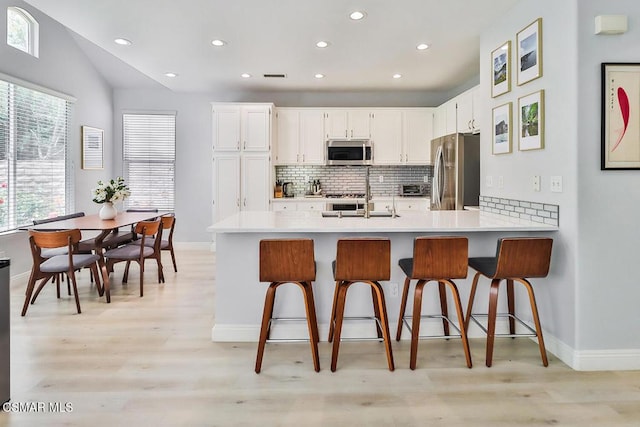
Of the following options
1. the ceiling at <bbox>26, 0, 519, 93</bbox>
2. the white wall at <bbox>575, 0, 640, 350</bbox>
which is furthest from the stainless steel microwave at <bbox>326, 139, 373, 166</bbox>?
the white wall at <bbox>575, 0, 640, 350</bbox>

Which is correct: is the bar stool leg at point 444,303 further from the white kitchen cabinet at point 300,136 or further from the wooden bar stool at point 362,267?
the white kitchen cabinet at point 300,136

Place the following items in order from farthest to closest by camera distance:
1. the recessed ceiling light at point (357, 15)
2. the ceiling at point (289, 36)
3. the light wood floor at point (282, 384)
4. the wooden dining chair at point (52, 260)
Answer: the wooden dining chair at point (52, 260) → the recessed ceiling light at point (357, 15) → the ceiling at point (289, 36) → the light wood floor at point (282, 384)

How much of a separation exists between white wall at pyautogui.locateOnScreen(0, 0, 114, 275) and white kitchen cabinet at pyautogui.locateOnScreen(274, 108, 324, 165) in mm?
2910

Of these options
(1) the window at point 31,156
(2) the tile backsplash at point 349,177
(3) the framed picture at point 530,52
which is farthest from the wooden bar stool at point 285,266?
(2) the tile backsplash at point 349,177

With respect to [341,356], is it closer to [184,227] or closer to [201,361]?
[201,361]

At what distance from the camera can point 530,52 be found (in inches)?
113

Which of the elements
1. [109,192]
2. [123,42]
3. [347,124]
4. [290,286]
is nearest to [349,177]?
[347,124]

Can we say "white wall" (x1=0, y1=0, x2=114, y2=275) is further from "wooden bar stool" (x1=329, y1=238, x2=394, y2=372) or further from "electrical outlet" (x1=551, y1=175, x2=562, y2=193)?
"electrical outlet" (x1=551, y1=175, x2=562, y2=193)

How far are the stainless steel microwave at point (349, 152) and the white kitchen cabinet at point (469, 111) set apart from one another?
160 centimetres

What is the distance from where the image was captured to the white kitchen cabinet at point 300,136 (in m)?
6.22

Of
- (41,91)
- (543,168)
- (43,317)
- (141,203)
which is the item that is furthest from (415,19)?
(141,203)

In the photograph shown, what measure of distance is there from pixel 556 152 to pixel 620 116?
39 cm

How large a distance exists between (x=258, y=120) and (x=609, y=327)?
4.99 m

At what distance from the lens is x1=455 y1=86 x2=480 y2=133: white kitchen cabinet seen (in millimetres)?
4344
